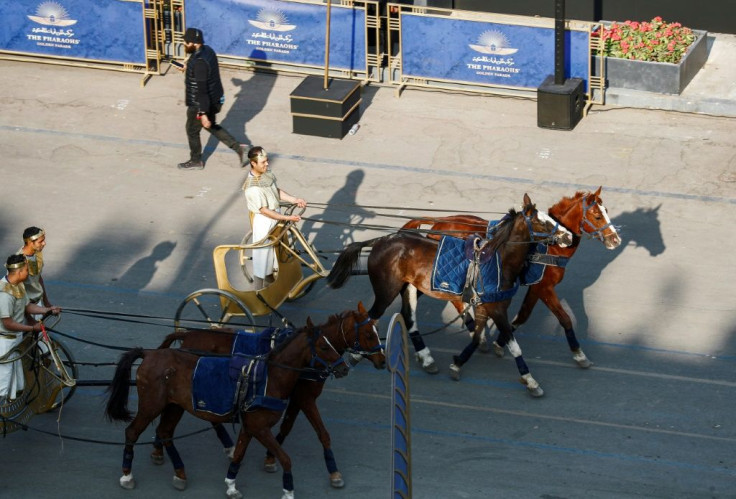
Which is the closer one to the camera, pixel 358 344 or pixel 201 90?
pixel 358 344

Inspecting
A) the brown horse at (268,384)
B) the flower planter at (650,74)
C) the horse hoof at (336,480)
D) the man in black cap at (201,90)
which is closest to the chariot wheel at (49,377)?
the brown horse at (268,384)

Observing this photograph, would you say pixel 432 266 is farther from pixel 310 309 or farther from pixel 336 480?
pixel 336 480

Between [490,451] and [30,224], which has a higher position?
[30,224]

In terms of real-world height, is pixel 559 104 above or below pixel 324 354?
above

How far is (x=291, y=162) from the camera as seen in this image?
18500 millimetres

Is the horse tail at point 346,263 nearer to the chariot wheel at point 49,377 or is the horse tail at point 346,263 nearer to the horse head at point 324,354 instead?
the horse head at point 324,354

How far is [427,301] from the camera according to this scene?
15.0 metres

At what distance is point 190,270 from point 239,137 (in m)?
4.27

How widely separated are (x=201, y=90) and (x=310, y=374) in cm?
746

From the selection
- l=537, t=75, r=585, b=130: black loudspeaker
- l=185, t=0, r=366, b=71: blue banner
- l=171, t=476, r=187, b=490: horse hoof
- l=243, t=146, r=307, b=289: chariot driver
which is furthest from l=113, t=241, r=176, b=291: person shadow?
l=537, t=75, r=585, b=130: black loudspeaker

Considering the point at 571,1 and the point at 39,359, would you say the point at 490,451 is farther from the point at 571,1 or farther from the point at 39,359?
the point at 571,1

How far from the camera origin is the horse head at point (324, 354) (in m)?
10.9

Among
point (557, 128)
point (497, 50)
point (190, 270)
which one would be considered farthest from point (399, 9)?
point (190, 270)

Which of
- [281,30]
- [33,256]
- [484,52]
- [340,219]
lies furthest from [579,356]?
[281,30]
